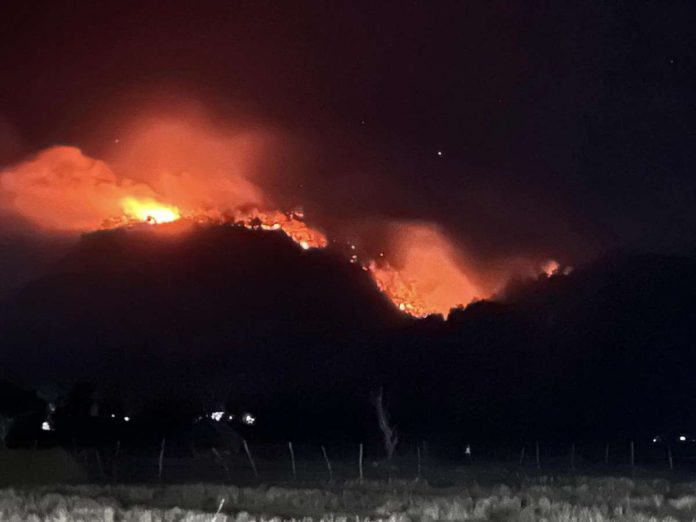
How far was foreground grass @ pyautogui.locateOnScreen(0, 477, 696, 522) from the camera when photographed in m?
18.6

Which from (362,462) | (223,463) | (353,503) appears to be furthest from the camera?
(362,462)

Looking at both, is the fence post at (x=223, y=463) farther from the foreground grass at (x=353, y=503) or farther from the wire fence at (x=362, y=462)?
the foreground grass at (x=353, y=503)

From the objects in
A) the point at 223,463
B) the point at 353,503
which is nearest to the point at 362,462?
the point at 223,463

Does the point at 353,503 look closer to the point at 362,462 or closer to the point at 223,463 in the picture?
the point at 223,463

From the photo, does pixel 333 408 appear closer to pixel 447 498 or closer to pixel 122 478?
pixel 122 478

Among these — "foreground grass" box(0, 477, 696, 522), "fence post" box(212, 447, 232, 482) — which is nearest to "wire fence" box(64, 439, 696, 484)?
"fence post" box(212, 447, 232, 482)

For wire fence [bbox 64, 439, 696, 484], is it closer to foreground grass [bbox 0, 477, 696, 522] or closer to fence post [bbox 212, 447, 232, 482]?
fence post [bbox 212, 447, 232, 482]

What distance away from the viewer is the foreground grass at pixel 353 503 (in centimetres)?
1862

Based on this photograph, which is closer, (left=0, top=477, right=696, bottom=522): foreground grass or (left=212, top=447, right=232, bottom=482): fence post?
(left=0, top=477, right=696, bottom=522): foreground grass

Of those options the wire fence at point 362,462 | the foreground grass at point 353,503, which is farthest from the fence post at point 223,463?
the foreground grass at point 353,503

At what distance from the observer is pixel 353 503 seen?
2225 cm

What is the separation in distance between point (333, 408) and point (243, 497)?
153 feet

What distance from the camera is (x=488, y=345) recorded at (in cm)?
7619

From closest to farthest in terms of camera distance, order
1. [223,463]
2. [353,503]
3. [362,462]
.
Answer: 1. [353,503]
2. [223,463]
3. [362,462]
